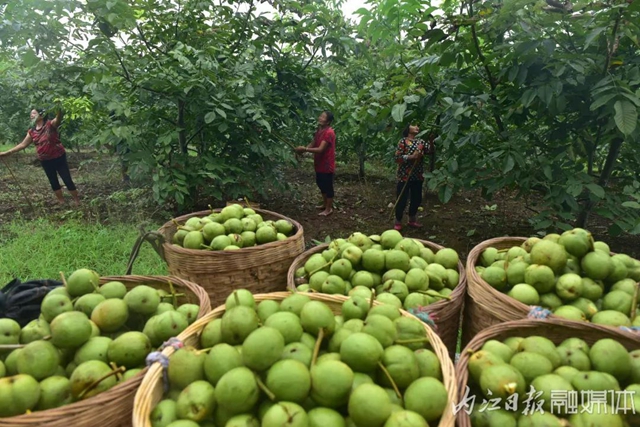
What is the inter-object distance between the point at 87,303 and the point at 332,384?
3.83ft

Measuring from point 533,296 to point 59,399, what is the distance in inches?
78.4

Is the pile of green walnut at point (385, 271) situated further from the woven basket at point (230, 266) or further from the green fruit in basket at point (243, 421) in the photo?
the green fruit in basket at point (243, 421)

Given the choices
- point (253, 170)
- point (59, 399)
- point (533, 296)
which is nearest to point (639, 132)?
point (533, 296)

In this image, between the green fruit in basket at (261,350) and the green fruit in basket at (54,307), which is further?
the green fruit in basket at (54,307)

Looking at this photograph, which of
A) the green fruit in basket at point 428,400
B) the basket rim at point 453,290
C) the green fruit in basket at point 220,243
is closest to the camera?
the green fruit in basket at point 428,400

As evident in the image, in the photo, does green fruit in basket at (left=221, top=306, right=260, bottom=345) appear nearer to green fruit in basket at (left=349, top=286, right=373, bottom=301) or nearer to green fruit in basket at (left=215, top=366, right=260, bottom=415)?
green fruit in basket at (left=215, top=366, right=260, bottom=415)

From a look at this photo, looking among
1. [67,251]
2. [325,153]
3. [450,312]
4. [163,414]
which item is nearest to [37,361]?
[163,414]

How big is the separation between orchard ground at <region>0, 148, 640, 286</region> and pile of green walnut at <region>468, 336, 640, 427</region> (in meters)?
3.11

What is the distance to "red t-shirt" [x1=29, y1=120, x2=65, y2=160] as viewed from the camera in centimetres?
616

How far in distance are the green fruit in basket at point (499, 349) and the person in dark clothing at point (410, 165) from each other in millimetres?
3691

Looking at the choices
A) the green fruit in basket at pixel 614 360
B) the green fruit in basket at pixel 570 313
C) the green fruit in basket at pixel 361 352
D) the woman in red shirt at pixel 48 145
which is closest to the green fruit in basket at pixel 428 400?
the green fruit in basket at pixel 361 352

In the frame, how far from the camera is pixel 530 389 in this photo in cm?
129

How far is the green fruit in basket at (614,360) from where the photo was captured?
4.51 ft

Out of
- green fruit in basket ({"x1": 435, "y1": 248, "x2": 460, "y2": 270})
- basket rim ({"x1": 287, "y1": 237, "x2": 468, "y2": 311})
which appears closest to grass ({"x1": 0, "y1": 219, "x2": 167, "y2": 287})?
basket rim ({"x1": 287, "y1": 237, "x2": 468, "y2": 311})
